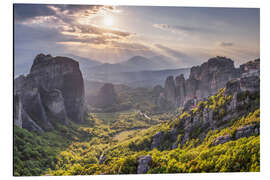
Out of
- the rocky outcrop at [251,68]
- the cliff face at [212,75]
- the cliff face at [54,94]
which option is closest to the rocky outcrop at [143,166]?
the cliff face at [212,75]

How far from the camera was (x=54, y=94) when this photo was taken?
18.4 meters

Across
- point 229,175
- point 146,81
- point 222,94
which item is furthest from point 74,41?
point 229,175

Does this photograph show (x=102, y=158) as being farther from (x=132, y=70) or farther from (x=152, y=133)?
(x=132, y=70)

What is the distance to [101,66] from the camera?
11000mm

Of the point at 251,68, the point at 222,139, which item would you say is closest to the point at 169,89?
the point at 251,68

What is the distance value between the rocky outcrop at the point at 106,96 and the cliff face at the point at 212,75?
328 cm

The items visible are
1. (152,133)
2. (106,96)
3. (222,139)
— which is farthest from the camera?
(106,96)

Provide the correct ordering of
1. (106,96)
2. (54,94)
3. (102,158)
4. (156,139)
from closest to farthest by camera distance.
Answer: (102,158), (156,139), (106,96), (54,94)

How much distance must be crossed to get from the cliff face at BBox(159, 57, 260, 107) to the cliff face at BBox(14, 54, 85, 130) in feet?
22.1

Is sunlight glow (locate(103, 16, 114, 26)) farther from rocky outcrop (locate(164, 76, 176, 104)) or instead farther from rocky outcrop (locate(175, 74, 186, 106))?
rocky outcrop (locate(175, 74, 186, 106))

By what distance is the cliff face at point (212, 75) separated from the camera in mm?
9969

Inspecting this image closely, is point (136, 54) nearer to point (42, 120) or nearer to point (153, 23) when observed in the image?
point (153, 23)

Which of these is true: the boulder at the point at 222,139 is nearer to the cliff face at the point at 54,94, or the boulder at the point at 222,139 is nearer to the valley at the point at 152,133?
the valley at the point at 152,133

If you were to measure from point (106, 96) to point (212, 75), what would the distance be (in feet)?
21.2
